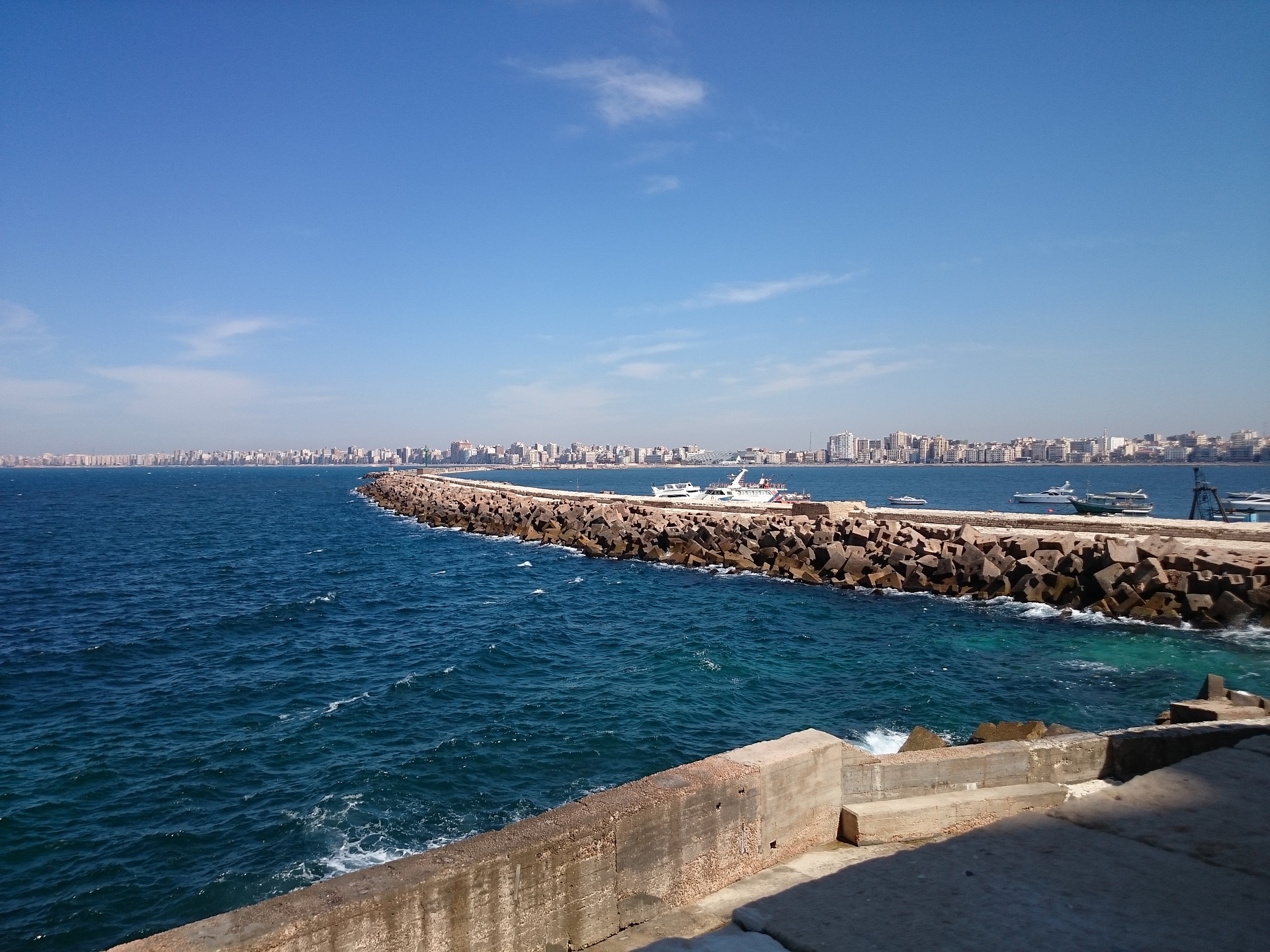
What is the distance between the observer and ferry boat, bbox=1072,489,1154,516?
134 feet

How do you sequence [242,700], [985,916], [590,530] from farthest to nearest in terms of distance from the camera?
[590,530], [242,700], [985,916]

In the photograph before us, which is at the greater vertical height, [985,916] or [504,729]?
[985,916]

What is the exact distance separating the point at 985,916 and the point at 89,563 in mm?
38923

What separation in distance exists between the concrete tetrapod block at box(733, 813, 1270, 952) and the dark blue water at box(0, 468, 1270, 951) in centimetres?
565

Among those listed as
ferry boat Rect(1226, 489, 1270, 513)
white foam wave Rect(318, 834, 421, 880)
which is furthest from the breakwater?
ferry boat Rect(1226, 489, 1270, 513)

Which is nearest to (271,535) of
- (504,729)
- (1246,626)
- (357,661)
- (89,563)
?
(89,563)

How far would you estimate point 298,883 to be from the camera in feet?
23.9

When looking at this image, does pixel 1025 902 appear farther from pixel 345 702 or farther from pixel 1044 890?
pixel 345 702

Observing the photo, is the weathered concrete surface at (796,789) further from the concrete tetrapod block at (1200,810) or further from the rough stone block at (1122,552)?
the rough stone block at (1122,552)

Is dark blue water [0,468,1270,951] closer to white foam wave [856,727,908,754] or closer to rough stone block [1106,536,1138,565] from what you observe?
white foam wave [856,727,908,754]

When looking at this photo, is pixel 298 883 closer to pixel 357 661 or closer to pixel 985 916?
pixel 985 916

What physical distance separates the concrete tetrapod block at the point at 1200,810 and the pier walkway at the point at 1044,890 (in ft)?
0.03

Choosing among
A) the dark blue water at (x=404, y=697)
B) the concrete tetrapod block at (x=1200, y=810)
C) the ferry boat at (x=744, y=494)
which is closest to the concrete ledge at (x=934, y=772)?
the concrete tetrapod block at (x=1200, y=810)

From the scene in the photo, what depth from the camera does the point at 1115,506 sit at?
4269cm
